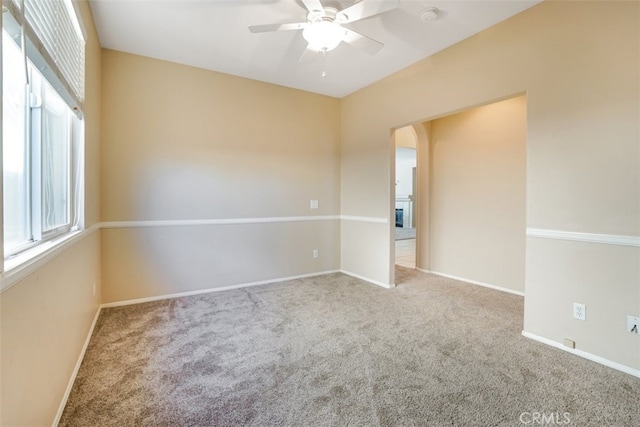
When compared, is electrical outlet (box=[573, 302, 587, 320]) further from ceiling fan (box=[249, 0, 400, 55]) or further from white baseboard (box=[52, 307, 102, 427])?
white baseboard (box=[52, 307, 102, 427])

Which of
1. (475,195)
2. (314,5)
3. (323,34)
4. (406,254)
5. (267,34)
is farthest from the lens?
(406,254)

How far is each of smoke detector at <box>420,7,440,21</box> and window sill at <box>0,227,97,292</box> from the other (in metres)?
2.99

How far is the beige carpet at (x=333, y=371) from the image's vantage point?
1.61 m

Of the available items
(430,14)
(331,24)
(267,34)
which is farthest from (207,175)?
(430,14)

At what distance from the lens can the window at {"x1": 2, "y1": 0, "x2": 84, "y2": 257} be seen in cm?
117

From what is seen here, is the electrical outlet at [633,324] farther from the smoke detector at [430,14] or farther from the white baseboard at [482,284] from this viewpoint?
the smoke detector at [430,14]

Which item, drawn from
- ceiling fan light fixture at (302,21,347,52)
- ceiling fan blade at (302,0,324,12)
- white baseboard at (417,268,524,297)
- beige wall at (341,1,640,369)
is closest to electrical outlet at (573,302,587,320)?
beige wall at (341,1,640,369)

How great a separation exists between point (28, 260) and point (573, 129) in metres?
3.27

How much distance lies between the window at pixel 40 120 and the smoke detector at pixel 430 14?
8.18 feet

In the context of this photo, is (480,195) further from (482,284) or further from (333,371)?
(333,371)

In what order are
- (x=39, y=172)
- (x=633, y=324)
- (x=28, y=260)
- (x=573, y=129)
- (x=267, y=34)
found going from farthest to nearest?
(x=267, y=34)
(x=573, y=129)
(x=633, y=324)
(x=39, y=172)
(x=28, y=260)

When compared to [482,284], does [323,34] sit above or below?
above

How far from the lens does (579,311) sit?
2203mm

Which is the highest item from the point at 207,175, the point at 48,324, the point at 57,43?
the point at 57,43
